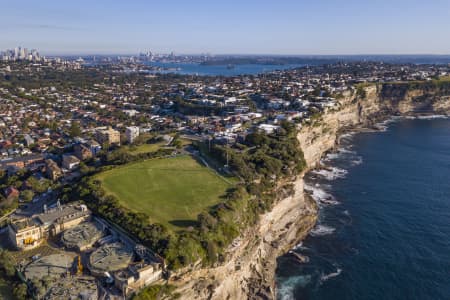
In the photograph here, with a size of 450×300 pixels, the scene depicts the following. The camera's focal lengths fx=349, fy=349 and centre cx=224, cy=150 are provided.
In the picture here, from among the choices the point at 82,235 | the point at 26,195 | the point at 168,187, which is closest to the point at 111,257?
the point at 82,235

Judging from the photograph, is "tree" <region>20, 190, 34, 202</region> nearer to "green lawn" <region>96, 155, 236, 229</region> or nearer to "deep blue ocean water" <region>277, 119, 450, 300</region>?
"green lawn" <region>96, 155, 236, 229</region>

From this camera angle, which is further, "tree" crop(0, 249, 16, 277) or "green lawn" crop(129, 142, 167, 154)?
"green lawn" crop(129, 142, 167, 154)

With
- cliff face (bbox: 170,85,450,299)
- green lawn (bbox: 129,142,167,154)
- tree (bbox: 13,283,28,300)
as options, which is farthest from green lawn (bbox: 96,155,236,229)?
tree (bbox: 13,283,28,300)

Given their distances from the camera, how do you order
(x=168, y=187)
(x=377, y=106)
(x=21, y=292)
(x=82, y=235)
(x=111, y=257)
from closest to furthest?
(x=21, y=292) < (x=111, y=257) < (x=82, y=235) < (x=168, y=187) < (x=377, y=106)

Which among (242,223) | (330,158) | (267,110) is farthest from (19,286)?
(267,110)

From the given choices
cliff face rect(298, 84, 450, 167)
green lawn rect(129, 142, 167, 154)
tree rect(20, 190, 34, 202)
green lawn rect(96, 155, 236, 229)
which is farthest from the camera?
cliff face rect(298, 84, 450, 167)

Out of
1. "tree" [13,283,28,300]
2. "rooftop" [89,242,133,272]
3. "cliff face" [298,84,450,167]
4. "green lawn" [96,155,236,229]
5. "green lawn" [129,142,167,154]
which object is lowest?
"tree" [13,283,28,300]

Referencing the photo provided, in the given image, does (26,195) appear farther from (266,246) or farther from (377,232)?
(377,232)
